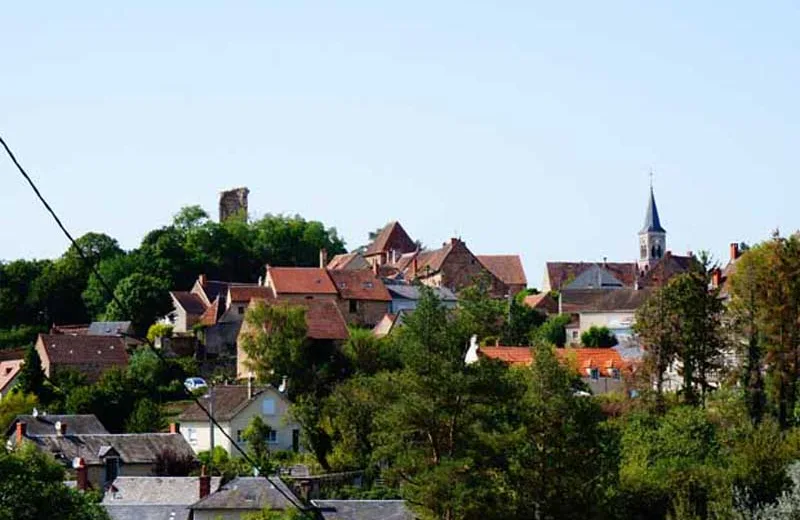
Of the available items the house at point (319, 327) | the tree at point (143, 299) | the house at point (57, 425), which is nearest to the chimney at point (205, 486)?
the house at point (57, 425)

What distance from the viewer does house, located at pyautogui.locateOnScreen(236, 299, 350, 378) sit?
68812mm

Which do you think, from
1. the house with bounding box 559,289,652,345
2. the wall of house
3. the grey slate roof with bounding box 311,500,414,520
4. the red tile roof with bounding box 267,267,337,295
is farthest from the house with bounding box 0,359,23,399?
the grey slate roof with bounding box 311,500,414,520

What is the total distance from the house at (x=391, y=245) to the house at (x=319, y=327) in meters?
Result: 32.2

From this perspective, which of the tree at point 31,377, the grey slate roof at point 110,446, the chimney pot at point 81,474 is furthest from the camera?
the tree at point 31,377

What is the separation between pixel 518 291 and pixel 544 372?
2016 inches

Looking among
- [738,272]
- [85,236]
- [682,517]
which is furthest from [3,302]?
[682,517]

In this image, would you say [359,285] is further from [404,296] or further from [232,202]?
[232,202]

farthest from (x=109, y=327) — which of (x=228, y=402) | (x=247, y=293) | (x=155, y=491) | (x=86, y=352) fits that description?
(x=155, y=491)

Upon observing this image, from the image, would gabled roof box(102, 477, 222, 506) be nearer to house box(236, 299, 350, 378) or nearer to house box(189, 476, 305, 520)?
house box(189, 476, 305, 520)

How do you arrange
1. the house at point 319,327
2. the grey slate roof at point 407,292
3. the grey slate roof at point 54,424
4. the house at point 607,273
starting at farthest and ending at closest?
1. the house at point 607,273
2. the grey slate roof at point 407,292
3. the house at point 319,327
4. the grey slate roof at point 54,424

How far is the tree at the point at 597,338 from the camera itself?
245ft

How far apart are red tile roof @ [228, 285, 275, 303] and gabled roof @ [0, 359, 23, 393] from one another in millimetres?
10240

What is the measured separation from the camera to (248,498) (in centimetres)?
4562

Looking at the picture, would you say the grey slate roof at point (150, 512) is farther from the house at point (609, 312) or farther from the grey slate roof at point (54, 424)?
the house at point (609, 312)
